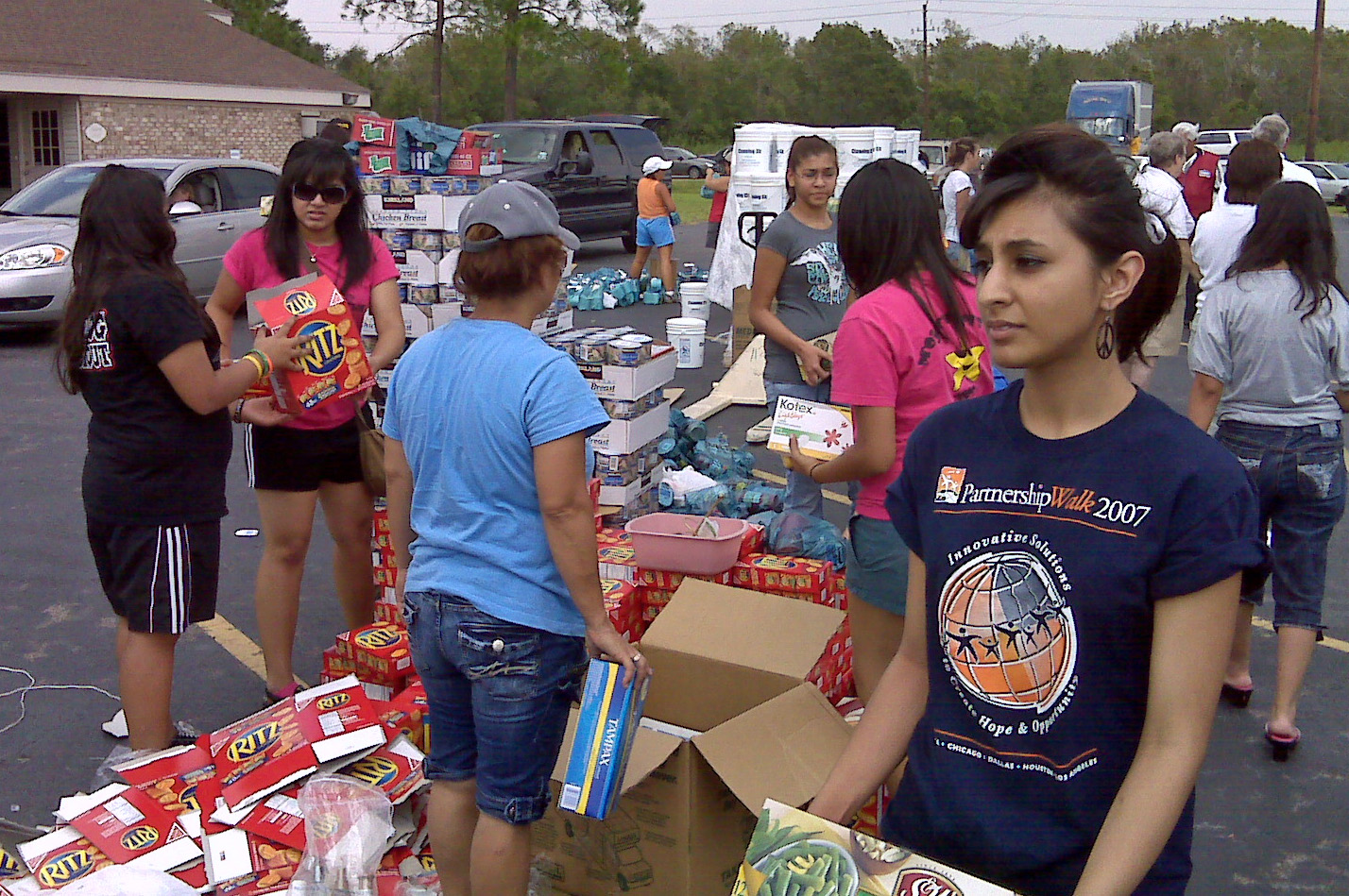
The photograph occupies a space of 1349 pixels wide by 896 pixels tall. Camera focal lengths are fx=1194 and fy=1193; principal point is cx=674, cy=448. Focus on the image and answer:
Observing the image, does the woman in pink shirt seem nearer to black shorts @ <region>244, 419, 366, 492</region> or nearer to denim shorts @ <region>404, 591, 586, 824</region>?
denim shorts @ <region>404, 591, 586, 824</region>

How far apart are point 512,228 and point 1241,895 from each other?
8.77ft

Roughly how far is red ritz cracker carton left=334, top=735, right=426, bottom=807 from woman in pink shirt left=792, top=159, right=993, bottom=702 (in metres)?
1.31

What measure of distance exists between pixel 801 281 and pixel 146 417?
8.12 ft

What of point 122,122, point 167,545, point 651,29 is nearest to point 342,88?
point 122,122

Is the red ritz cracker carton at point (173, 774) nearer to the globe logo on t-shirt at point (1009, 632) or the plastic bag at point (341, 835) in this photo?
the plastic bag at point (341, 835)

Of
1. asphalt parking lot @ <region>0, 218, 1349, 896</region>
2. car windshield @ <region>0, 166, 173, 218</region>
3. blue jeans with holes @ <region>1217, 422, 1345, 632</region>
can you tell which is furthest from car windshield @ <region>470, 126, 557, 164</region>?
blue jeans with holes @ <region>1217, 422, 1345, 632</region>

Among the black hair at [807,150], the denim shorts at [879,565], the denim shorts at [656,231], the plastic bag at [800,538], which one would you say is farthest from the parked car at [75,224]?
the denim shorts at [879,565]

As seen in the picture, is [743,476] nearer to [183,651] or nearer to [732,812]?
[183,651]

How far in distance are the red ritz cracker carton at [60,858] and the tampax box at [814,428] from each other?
2135 mm

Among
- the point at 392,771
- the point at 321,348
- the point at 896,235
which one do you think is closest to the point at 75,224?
the point at 321,348

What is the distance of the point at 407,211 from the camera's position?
247 inches

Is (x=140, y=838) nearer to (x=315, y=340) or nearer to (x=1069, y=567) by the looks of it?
(x=315, y=340)

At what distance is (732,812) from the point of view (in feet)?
10.4

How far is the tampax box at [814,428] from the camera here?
3293 millimetres
